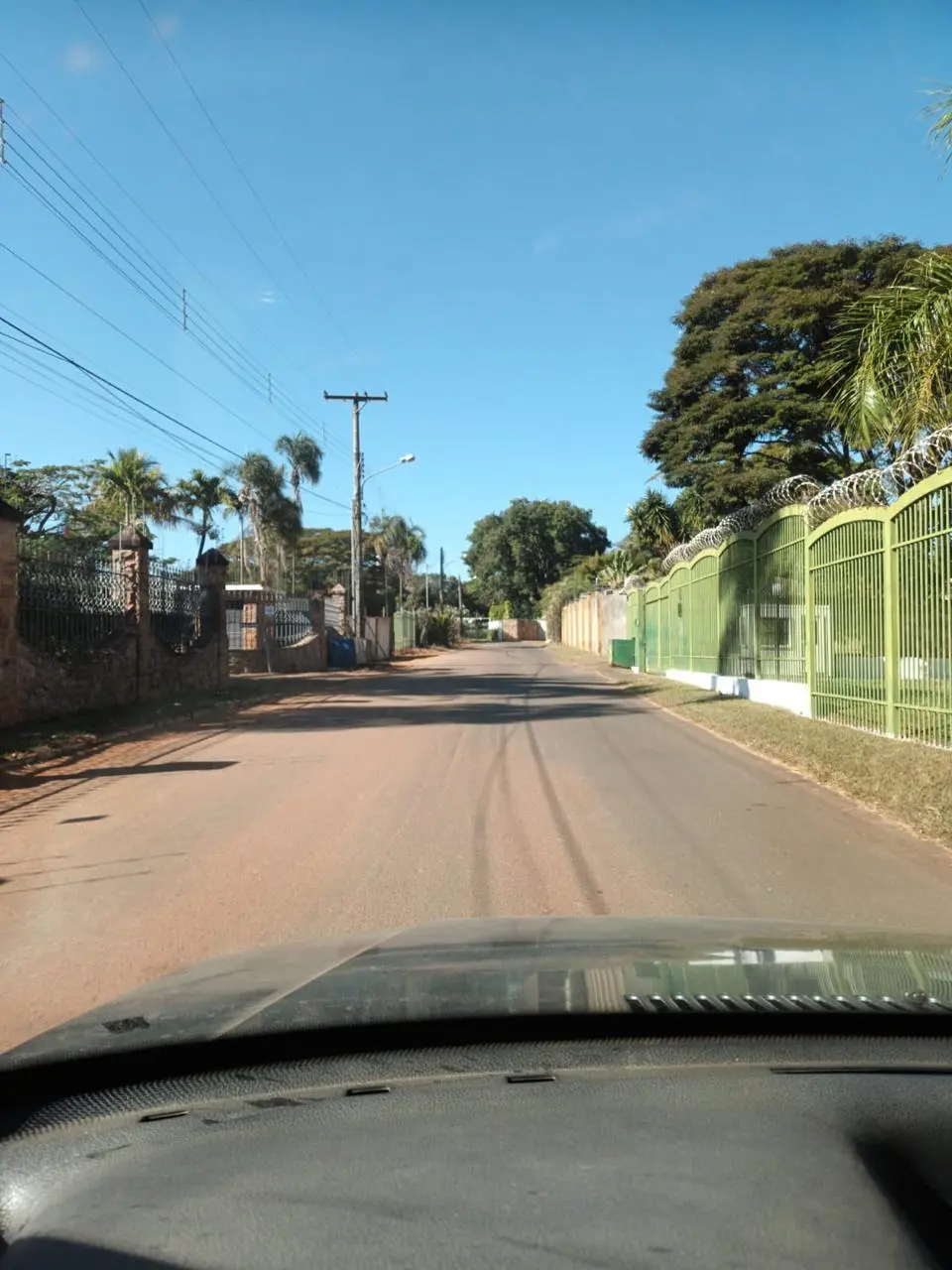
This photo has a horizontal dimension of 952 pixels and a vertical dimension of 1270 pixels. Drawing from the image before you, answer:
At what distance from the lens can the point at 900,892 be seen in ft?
20.6

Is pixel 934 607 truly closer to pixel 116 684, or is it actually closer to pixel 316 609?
pixel 116 684

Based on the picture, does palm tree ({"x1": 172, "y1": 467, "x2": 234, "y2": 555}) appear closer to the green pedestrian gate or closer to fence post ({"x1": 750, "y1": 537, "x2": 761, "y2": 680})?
the green pedestrian gate

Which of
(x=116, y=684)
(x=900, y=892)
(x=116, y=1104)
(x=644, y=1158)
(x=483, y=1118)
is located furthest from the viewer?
(x=116, y=684)

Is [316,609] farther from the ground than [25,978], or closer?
farther from the ground

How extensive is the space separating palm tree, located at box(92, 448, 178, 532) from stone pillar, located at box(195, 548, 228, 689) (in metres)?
19.7

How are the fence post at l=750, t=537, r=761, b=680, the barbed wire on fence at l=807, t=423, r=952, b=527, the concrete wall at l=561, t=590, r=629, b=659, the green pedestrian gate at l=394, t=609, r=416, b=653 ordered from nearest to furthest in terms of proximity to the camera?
the barbed wire on fence at l=807, t=423, r=952, b=527 < the fence post at l=750, t=537, r=761, b=680 < the concrete wall at l=561, t=590, r=629, b=659 < the green pedestrian gate at l=394, t=609, r=416, b=653

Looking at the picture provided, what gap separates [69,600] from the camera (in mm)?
17062

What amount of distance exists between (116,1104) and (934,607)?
9.72 m

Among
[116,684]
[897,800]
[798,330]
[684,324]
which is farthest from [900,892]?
[684,324]

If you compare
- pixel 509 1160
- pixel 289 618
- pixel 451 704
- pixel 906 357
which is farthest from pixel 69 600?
pixel 289 618

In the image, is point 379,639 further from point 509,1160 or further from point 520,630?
point 520,630

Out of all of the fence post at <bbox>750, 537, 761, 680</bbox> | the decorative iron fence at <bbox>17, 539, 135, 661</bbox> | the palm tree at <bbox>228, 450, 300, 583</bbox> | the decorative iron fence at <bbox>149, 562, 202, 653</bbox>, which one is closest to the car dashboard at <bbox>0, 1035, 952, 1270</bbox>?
the decorative iron fence at <bbox>17, 539, 135, 661</bbox>

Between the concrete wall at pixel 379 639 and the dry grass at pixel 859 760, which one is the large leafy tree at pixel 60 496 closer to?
the concrete wall at pixel 379 639

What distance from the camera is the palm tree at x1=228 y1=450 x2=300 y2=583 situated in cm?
5388
